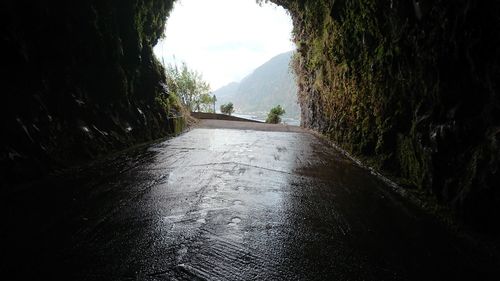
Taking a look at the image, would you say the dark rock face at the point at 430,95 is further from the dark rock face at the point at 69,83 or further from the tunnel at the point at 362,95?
the dark rock face at the point at 69,83

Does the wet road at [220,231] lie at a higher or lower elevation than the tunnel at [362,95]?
lower

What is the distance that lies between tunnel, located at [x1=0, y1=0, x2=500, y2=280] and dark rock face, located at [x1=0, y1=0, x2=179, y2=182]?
2 centimetres

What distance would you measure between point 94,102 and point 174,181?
3.12 metres

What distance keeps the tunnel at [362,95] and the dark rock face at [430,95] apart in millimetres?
17

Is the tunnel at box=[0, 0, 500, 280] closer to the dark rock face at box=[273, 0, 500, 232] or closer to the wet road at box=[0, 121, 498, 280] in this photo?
the dark rock face at box=[273, 0, 500, 232]

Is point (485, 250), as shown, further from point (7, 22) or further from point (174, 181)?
point (7, 22)

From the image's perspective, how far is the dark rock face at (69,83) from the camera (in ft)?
15.1

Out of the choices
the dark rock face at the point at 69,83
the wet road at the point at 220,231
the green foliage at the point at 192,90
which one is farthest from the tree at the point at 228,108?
the wet road at the point at 220,231

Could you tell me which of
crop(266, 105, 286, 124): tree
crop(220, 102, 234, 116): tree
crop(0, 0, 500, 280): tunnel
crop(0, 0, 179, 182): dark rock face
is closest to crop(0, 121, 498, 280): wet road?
crop(0, 0, 500, 280): tunnel

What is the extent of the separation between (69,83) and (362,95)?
620 centimetres

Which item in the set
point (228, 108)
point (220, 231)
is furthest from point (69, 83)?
point (228, 108)

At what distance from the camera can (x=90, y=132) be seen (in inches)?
247

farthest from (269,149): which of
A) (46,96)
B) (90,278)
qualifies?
(90,278)

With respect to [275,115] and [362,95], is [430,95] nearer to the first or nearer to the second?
[362,95]
